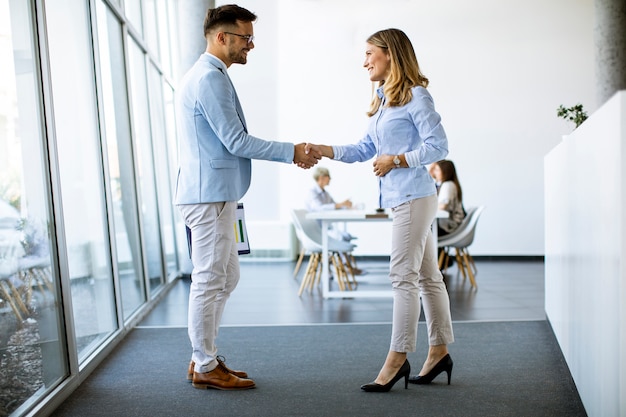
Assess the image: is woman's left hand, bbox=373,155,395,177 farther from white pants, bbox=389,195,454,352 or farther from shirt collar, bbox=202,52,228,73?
shirt collar, bbox=202,52,228,73

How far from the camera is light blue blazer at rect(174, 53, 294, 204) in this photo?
3.18 m

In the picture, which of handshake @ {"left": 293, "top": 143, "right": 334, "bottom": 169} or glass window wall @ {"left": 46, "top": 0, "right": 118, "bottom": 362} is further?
glass window wall @ {"left": 46, "top": 0, "right": 118, "bottom": 362}

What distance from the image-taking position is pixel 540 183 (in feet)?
31.7

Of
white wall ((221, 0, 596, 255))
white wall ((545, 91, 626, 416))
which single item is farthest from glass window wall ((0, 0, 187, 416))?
white wall ((221, 0, 596, 255))

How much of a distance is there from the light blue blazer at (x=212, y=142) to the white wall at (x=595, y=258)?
52.3 inches

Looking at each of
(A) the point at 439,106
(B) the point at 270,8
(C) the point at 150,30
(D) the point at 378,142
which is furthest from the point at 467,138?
(D) the point at 378,142

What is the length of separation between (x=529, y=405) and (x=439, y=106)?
725 centimetres

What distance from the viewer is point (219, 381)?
130 inches

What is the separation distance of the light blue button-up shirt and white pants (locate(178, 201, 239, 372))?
30.3 inches

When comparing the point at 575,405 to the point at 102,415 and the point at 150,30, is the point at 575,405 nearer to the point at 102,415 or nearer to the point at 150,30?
the point at 102,415

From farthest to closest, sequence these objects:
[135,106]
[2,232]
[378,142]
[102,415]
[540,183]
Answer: [540,183] < [135,106] < [378,142] < [102,415] < [2,232]

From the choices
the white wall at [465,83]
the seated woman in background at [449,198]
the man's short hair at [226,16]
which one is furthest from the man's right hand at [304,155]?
the white wall at [465,83]

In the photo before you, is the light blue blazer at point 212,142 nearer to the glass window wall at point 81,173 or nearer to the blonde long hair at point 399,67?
the blonde long hair at point 399,67

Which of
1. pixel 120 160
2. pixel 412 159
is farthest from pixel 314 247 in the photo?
pixel 412 159
